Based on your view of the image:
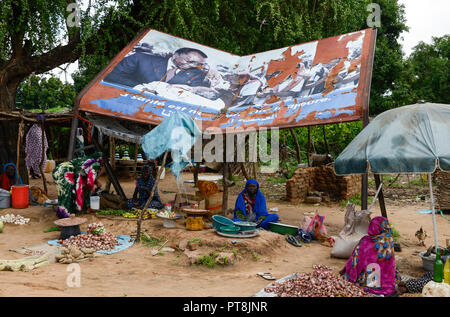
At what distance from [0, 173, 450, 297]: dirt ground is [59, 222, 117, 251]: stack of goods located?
1.37 ft

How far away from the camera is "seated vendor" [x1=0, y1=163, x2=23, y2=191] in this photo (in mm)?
9414

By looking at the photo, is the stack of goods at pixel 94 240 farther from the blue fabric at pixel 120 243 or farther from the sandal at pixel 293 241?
the sandal at pixel 293 241

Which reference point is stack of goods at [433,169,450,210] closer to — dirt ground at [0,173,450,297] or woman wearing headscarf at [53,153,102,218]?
dirt ground at [0,173,450,297]

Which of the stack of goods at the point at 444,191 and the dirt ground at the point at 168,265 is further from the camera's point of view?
the stack of goods at the point at 444,191

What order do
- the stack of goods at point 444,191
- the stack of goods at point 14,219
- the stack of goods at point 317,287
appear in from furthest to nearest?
1. the stack of goods at point 444,191
2. the stack of goods at point 14,219
3. the stack of goods at point 317,287

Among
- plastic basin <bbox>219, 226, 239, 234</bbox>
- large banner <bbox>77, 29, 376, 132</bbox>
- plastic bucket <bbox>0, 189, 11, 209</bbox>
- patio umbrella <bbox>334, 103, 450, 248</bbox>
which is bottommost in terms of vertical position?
plastic basin <bbox>219, 226, 239, 234</bbox>

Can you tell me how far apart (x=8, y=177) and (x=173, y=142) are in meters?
5.82

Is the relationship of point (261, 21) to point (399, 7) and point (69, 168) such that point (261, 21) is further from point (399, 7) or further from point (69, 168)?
point (399, 7)

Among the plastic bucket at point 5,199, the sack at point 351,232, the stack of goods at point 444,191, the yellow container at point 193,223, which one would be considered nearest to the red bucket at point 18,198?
the plastic bucket at point 5,199

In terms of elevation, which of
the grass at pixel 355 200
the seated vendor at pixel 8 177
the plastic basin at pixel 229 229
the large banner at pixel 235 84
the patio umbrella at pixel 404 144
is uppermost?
the large banner at pixel 235 84

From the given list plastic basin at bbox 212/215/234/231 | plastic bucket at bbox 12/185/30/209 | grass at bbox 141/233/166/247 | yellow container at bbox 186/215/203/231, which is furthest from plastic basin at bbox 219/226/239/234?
plastic bucket at bbox 12/185/30/209

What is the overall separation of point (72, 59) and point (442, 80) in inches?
919

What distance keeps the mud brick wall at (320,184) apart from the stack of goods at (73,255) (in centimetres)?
739

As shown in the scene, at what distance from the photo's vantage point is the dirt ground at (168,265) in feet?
14.2
